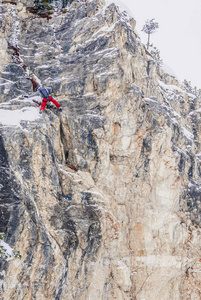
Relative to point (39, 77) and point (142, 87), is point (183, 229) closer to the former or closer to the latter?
point (142, 87)

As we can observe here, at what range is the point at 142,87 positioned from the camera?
23828 mm

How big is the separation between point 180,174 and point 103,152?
6552 mm

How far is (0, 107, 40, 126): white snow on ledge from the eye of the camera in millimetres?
17694

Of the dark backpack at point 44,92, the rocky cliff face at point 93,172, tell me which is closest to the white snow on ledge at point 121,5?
the rocky cliff face at point 93,172

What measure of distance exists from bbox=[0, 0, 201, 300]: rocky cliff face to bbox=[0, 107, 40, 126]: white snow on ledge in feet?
0.38

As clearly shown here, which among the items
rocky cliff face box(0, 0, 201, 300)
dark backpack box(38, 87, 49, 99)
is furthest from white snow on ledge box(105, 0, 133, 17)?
Answer: dark backpack box(38, 87, 49, 99)

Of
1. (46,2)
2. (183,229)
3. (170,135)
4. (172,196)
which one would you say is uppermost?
(46,2)

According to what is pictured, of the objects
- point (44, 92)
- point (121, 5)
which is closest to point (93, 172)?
point (44, 92)

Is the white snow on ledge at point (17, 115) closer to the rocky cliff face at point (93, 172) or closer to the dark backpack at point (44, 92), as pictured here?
the rocky cliff face at point (93, 172)

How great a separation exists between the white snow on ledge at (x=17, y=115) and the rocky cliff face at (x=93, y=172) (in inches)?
4.6

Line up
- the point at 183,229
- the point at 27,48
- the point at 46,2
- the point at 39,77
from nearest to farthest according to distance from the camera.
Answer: the point at 183,229, the point at 39,77, the point at 27,48, the point at 46,2

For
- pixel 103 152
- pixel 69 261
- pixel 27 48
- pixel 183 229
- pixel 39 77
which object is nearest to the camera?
pixel 69 261

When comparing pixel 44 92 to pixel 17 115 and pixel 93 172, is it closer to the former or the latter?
pixel 17 115

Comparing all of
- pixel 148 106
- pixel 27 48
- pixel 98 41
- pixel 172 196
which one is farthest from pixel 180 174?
pixel 27 48
